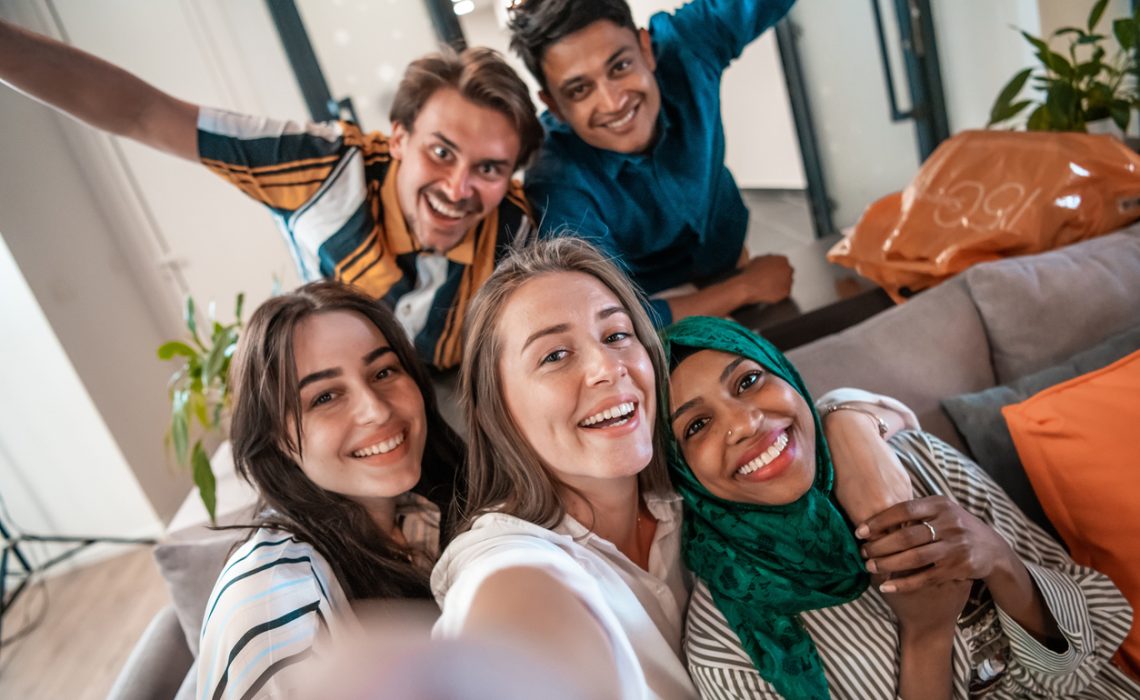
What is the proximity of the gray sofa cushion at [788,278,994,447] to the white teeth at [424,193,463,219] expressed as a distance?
0.76 metres

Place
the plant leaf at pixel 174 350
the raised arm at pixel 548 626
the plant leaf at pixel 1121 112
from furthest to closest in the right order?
the plant leaf at pixel 1121 112, the plant leaf at pixel 174 350, the raised arm at pixel 548 626

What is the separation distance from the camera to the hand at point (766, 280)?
1.71 m

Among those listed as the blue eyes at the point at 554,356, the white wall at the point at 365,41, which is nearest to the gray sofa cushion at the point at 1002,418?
the blue eyes at the point at 554,356

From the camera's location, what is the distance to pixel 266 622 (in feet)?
2.78

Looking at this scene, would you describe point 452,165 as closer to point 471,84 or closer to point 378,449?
point 471,84

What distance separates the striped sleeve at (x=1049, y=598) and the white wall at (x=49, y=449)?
135 inches

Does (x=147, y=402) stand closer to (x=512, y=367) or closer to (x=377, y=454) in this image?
(x=377, y=454)

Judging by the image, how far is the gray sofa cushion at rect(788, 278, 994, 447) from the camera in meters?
1.35

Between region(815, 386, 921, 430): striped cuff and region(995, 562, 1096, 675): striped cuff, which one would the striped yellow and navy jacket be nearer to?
region(815, 386, 921, 430): striped cuff

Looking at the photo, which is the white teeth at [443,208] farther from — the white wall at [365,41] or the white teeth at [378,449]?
the white wall at [365,41]

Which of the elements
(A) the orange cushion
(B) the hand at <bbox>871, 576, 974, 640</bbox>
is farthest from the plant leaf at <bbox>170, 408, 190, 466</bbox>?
(A) the orange cushion

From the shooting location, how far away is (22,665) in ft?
8.71

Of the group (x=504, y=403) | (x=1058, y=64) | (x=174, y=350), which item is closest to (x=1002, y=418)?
(x=504, y=403)

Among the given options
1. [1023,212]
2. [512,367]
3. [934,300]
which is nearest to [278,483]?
[512,367]
